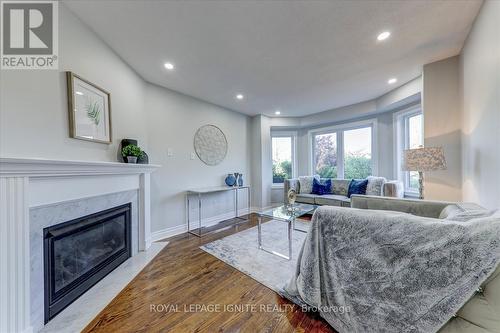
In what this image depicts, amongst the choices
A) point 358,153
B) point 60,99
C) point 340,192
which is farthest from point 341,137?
point 60,99

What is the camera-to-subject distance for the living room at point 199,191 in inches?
43.5

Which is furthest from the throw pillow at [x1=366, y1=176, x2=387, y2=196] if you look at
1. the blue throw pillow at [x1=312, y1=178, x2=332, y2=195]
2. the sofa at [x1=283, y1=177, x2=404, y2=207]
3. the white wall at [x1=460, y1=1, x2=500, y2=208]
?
the white wall at [x1=460, y1=1, x2=500, y2=208]

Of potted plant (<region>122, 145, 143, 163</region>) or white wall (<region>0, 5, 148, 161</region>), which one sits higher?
white wall (<region>0, 5, 148, 161</region>)

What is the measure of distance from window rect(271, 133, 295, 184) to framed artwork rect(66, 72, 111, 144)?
3.92 metres

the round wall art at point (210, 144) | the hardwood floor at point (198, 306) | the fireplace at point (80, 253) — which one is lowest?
the hardwood floor at point (198, 306)

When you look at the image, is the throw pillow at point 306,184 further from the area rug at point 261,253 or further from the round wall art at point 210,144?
the round wall art at point 210,144

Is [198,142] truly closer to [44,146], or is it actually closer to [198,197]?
[198,197]

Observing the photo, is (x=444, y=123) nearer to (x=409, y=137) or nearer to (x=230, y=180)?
Result: (x=409, y=137)

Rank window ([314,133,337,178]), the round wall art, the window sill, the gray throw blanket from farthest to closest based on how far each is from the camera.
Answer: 1. window ([314,133,337,178])
2. the round wall art
3. the window sill
4. the gray throw blanket

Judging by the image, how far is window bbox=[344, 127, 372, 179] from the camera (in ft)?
14.3

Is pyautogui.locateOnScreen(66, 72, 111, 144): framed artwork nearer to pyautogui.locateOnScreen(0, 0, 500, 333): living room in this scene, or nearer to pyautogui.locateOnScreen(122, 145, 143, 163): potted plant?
pyautogui.locateOnScreen(0, 0, 500, 333): living room

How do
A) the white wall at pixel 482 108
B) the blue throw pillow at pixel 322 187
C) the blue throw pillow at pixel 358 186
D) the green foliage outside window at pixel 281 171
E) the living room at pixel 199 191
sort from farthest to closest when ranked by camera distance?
1. the green foliage outside window at pixel 281 171
2. the blue throw pillow at pixel 322 187
3. the blue throw pillow at pixel 358 186
4. the white wall at pixel 482 108
5. the living room at pixel 199 191

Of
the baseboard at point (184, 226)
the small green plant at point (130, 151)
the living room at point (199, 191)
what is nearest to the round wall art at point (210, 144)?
the living room at point (199, 191)

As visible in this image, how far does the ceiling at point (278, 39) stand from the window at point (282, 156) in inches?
90.1
